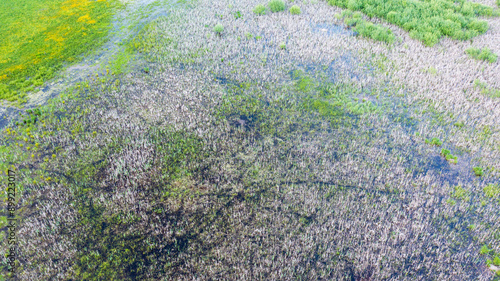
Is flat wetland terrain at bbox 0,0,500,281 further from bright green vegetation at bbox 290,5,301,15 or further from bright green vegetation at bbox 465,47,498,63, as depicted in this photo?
bright green vegetation at bbox 290,5,301,15

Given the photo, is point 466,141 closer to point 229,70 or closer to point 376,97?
point 376,97

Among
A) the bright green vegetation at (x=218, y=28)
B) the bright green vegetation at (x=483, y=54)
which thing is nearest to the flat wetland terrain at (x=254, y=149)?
the bright green vegetation at (x=483, y=54)

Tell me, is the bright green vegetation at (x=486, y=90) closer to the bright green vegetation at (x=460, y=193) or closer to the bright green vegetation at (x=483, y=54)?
the bright green vegetation at (x=483, y=54)

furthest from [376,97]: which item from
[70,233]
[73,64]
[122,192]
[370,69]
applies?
[73,64]

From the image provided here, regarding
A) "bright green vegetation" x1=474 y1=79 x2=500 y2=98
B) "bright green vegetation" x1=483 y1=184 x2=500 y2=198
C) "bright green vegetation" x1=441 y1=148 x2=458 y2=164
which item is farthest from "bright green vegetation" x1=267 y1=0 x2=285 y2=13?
"bright green vegetation" x1=483 y1=184 x2=500 y2=198

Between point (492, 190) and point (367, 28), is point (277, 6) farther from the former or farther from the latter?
point (492, 190)

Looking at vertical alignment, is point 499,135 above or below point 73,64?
below
